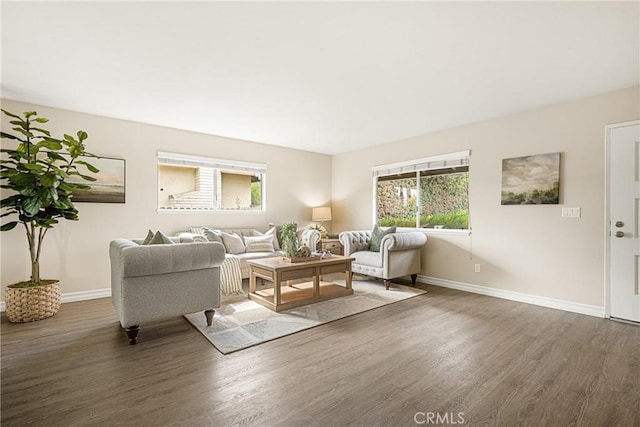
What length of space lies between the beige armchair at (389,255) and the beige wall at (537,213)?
38 cm

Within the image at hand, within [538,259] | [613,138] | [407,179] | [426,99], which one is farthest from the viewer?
[407,179]

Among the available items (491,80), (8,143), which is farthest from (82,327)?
(491,80)

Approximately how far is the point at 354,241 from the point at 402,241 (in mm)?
876

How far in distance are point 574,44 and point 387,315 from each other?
2907 millimetres

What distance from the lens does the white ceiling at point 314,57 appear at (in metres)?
2.01

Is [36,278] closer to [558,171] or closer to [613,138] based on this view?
[558,171]

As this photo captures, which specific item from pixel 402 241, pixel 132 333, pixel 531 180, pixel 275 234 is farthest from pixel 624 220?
pixel 132 333

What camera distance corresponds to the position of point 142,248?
2492 mm

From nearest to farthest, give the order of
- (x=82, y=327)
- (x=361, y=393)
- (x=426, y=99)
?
(x=361, y=393), (x=82, y=327), (x=426, y=99)

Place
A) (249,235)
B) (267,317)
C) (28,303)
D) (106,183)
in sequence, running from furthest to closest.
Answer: (249,235), (106,183), (267,317), (28,303)

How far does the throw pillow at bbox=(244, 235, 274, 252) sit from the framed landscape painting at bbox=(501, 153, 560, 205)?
3.48 meters

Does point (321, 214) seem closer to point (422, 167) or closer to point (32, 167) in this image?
point (422, 167)

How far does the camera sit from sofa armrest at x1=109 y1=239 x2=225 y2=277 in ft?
7.96

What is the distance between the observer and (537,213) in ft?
12.4
